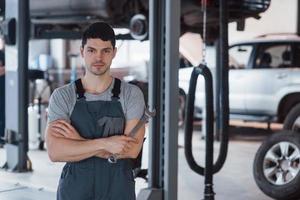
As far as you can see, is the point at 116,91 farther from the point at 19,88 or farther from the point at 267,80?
the point at 267,80

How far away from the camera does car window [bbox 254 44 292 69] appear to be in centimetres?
880

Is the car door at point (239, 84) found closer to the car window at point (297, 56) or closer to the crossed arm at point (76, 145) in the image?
the car window at point (297, 56)

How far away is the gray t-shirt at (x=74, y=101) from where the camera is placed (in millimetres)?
2375

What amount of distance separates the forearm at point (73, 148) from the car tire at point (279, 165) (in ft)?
10.4

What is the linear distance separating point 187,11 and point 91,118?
4972mm

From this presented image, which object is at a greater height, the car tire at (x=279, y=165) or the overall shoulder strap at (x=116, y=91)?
the overall shoulder strap at (x=116, y=91)

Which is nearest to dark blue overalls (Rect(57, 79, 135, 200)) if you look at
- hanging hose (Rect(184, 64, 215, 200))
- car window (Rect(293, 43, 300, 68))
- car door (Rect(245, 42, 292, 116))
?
hanging hose (Rect(184, 64, 215, 200))

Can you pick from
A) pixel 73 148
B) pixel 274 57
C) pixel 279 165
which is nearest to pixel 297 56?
pixel 274 57

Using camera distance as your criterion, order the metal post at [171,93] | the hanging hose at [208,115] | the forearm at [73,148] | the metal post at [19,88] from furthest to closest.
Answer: the metal post at [19,88], the hanging hose at [208,115], the metal post at [171,93], the forearm at [73,148]

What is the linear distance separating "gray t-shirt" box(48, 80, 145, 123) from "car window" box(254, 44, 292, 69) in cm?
675

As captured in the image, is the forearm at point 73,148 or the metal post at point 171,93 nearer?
the forearm at point 73,148

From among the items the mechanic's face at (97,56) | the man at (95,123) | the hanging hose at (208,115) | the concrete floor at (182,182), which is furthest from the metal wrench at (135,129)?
the concrete floor at (182,182)

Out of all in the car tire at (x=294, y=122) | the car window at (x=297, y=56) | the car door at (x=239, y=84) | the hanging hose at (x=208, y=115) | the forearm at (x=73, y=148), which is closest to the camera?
the forearm at (x=73, y=148)

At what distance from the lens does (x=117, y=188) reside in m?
2.38
